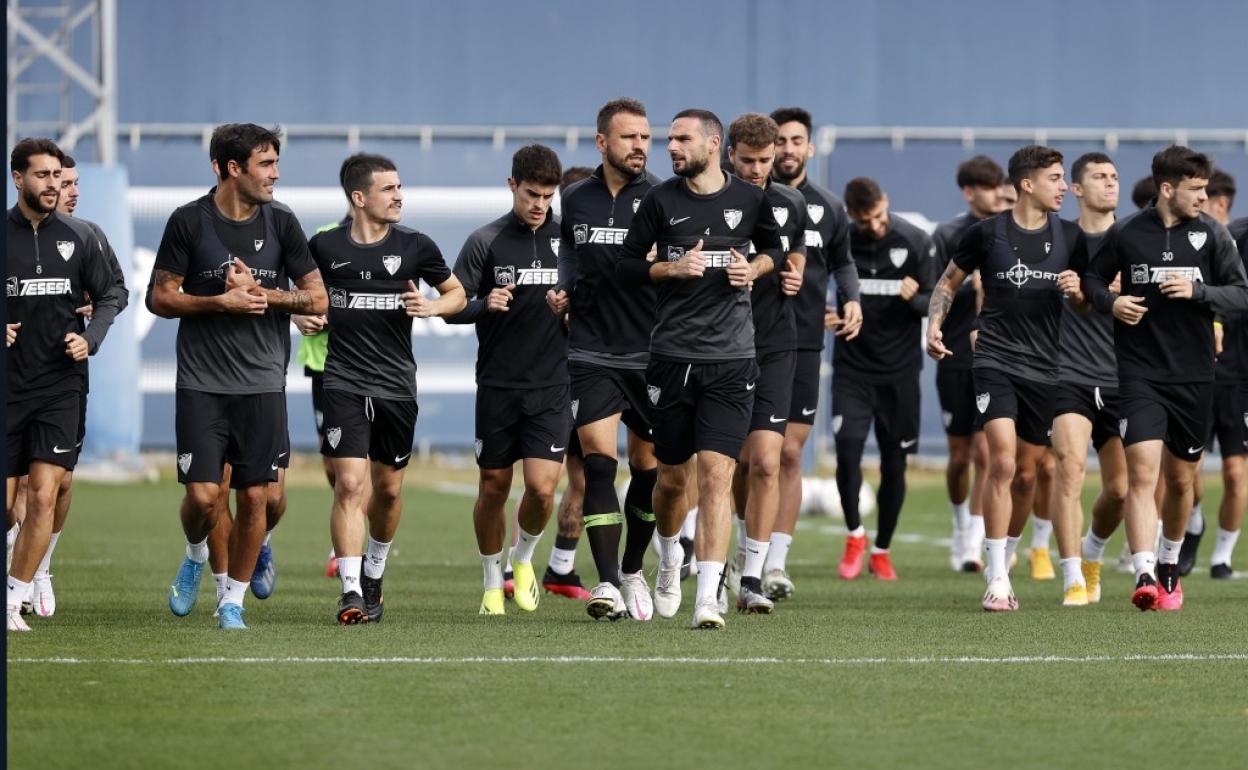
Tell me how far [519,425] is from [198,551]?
66.2 inches

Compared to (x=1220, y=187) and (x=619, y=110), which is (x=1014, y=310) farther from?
(x=1220, y=187)

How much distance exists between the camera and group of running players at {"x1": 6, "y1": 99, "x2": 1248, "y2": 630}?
31.1ft

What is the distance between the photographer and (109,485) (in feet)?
75.1

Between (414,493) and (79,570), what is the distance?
9.99 metres

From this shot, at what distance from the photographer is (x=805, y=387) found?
12.5 metres

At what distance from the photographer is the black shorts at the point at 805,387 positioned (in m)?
12.4

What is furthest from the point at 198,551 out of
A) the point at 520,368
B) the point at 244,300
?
the point at 520,368

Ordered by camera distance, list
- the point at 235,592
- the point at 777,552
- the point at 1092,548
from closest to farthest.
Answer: the point at 235,592, the point at 1092,548, the point at 777,552

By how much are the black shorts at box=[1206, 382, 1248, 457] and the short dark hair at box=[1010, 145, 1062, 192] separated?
2.94m

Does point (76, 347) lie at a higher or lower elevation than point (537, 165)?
lower

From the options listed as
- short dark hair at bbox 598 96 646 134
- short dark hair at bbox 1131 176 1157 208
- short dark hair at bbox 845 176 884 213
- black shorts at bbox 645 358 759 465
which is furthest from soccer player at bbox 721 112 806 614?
short dark hair at bbox 1131 176 1157 208

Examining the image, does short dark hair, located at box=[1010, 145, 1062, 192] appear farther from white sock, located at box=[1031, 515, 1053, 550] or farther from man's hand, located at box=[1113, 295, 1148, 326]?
white sock, located at box=[1031, 515, 1053, 550]

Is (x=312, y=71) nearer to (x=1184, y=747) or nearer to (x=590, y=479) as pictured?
(x=590, y=479)

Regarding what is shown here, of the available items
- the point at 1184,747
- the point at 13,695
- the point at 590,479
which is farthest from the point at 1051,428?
the point at 13,695
